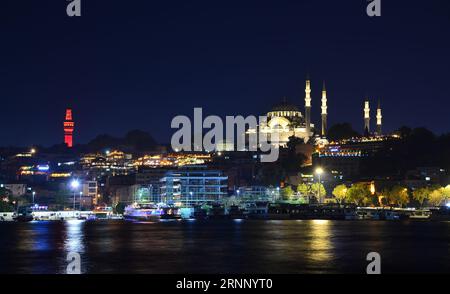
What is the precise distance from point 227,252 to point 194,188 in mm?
64083

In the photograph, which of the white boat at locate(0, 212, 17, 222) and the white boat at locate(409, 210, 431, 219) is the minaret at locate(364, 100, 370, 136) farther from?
the white boat at locate(0, 212, 17, 222)

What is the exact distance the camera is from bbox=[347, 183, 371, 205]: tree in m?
94.1

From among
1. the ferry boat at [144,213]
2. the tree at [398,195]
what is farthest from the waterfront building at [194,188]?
the tree at [398,195]

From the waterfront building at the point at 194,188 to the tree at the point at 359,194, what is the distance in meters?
17.5

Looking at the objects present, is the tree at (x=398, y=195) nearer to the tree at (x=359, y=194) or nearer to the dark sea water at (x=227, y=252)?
the tree at (x=359, y=194)

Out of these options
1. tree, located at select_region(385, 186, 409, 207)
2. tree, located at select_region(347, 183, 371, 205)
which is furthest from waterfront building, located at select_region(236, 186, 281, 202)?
tree, located at select_region(385, 186, 409, 207)

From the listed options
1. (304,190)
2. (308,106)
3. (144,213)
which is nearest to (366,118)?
(308,106)

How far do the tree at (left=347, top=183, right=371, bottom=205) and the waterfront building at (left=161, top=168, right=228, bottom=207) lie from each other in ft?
57.3

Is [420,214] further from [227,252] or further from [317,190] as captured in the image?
[227,252]

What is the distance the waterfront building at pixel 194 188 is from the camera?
341 ft

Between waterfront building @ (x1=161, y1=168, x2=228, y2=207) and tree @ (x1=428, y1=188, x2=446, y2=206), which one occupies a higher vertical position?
waterfront building @ (x1=161, y1=168, x2=228, y2=207)
